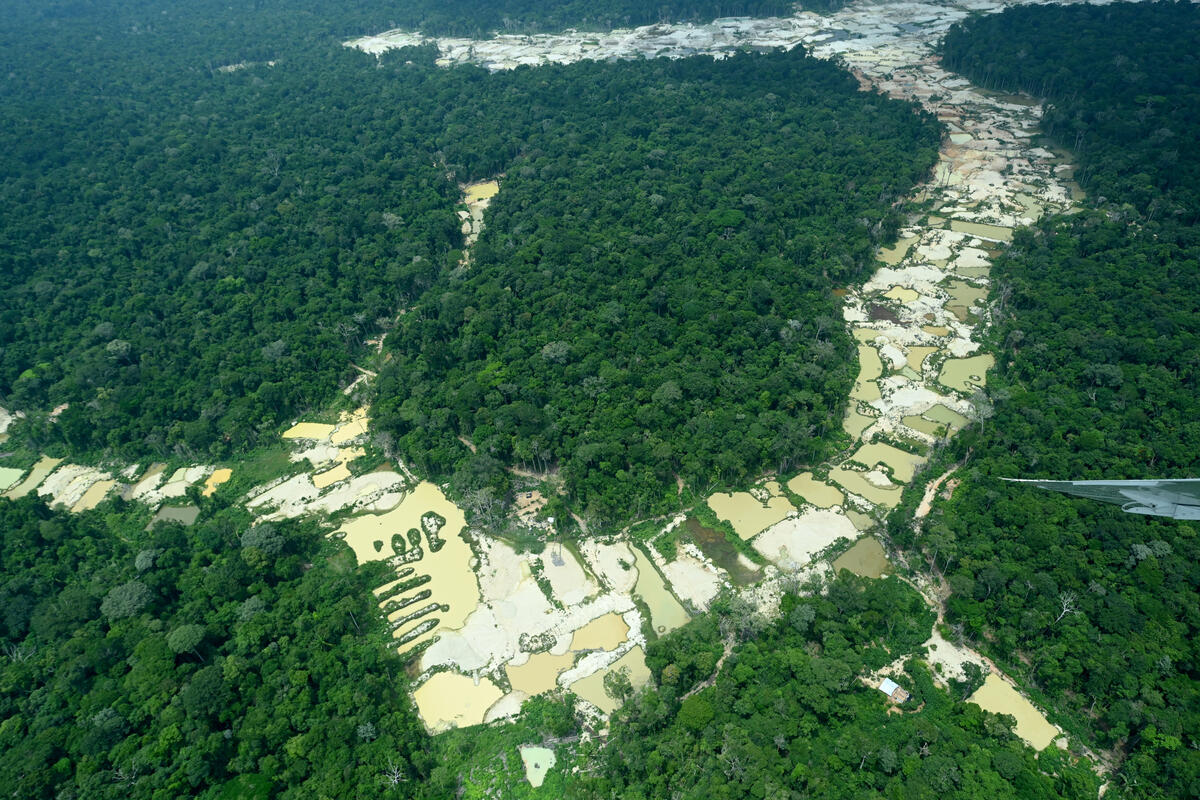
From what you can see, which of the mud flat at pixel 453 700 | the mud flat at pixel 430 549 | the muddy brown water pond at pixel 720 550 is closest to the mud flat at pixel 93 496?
the mud flat at pixel 430 549

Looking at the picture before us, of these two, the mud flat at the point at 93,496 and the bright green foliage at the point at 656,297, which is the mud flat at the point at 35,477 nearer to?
the mud flat at the point at 93,496

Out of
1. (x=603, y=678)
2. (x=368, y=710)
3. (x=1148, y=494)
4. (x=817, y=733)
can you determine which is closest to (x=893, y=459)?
(x=1148, y=494)

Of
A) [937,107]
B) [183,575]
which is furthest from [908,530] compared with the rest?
[937,107]

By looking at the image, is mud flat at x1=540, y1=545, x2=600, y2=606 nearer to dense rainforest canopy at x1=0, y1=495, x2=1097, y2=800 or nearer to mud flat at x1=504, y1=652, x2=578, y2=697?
mud flat at x1=504, y1=652, x2=578, y2=697

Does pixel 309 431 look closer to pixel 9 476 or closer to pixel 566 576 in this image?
pixel 9 476

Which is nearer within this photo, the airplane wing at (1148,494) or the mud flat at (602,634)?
the airplane wing at (1148,494)

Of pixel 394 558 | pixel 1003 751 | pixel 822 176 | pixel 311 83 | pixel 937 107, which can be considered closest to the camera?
pixel 1003 751

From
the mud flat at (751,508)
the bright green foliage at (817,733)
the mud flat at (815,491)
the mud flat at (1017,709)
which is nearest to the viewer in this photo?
the bright green foliage at (817,733)

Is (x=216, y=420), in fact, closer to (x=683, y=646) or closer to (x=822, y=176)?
(x=683, y=646)
